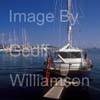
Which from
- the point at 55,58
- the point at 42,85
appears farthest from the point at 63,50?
the point at 42,85

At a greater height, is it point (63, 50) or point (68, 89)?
point (63, 50)

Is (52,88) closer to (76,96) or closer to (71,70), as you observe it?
(76,96)

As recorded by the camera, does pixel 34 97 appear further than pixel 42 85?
No

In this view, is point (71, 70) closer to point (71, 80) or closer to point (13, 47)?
point (71, 80)

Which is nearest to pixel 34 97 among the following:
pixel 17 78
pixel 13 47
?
pixel 17 78

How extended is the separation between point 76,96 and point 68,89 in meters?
1.91

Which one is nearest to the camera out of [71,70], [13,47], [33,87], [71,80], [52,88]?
[52,88]

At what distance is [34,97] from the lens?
27.7 meters

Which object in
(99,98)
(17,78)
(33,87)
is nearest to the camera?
(99,98)

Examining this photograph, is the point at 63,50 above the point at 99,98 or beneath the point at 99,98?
above

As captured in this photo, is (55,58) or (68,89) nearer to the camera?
(68,89)

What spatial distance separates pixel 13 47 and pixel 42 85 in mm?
98488

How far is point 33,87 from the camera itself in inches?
1283

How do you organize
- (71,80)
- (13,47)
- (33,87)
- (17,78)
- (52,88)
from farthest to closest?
(13,47) → (17,78) → (71,80) → (33,87) → (52,88)
